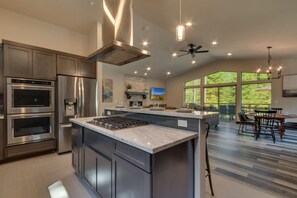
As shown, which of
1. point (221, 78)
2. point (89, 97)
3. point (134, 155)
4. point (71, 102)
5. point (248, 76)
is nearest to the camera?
point (134, 155)

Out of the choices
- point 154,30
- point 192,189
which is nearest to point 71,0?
point 154,30

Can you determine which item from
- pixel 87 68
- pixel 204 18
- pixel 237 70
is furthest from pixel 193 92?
pixel 87 68

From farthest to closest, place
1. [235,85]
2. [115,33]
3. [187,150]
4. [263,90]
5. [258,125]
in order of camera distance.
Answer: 1. [235,85]
2. [263,90]
3. [258,125]
4. [115,33]
5. [187,150]

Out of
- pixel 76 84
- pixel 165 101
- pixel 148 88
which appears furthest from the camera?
pixel 165 101

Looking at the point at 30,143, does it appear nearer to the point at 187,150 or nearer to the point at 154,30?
the point at 187,150

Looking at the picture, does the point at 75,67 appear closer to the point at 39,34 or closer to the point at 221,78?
→ the point at 39,34

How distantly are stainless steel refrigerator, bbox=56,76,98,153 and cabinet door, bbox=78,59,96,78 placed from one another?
0.69 ft

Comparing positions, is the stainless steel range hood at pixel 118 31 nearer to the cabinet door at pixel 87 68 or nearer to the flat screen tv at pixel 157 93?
the cabinet door at pixel 87 68

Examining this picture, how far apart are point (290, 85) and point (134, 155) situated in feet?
27.0

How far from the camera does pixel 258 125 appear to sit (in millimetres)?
4707

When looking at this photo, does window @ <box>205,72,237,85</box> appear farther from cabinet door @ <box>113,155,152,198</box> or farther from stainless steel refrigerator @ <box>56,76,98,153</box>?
cabinet door @ <box>113,155,152,198</box>

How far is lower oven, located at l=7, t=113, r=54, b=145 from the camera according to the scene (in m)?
2.79

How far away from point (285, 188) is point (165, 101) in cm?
936

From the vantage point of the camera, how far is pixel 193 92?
32.3 feet
